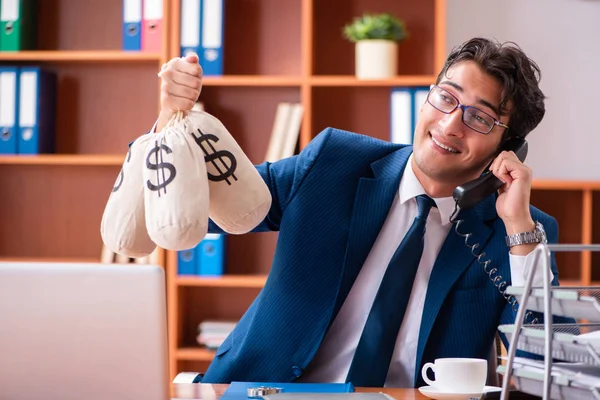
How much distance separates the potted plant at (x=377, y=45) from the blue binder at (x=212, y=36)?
0.52 meters

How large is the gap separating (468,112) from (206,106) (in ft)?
5.41

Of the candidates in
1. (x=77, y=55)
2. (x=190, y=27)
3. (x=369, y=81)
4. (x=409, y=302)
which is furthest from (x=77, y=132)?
(x=409, y=302)

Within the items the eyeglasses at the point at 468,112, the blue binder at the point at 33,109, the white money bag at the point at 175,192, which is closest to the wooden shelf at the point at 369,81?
the blue binder at the point at 33,109

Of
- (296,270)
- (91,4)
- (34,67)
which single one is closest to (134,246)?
(296,270)

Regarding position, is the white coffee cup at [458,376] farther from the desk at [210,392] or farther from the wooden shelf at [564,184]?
the wooden shelf at [564,184]

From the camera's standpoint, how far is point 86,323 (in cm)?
94

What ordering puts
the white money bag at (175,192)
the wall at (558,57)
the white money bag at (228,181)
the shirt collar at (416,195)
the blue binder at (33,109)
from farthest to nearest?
the wall at (558,57) < the blue binder at (33,109) < the shirt collar at (416,195) < the white money bag at (228,181) < the white money bag at (175,192)

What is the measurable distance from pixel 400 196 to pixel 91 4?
6.62 ft

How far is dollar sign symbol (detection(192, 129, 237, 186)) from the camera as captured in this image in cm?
121

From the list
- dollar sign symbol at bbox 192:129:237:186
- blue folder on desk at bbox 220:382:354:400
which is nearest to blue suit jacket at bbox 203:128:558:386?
blue folder on desk at bbox 220:382:354:400

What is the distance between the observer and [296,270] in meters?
1.65

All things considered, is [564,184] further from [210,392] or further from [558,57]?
[210,392]

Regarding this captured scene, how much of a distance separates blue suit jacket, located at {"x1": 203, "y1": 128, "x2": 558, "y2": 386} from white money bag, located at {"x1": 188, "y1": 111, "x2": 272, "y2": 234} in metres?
0.35

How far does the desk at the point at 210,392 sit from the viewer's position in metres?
1.23
